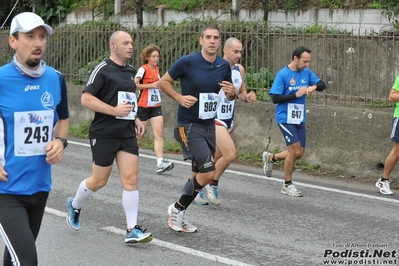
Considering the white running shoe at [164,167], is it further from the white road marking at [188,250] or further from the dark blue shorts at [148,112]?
the white road marking at [188,250]

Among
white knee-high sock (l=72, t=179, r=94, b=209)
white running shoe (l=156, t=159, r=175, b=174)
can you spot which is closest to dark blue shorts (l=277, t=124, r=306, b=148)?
white running shoe (l=156, t=159, r=175, b=174)

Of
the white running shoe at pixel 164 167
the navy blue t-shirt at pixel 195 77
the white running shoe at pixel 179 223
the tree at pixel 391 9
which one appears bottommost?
the white running shoe at pixel 164 167

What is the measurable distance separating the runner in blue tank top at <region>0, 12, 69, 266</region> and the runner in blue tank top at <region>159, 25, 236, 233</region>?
9.39 feet

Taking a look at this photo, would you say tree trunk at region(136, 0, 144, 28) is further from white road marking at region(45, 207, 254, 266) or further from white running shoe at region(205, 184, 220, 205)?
white road marking at region(45, 207, 254, 266)

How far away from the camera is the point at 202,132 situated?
26.7 feet

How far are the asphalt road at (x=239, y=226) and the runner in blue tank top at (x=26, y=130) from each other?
1.81 metres

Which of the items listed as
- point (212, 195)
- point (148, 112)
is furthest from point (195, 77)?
point (148, 112)

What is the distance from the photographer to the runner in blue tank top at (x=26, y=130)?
4934 mm

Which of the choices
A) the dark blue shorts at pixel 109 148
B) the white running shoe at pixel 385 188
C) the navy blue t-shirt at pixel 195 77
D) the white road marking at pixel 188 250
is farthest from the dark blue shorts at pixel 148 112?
the dark blue shorts at pixel 109 148

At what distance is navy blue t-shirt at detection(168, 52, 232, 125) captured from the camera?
812 cm

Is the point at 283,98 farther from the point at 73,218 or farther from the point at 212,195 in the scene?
the point at 73,218

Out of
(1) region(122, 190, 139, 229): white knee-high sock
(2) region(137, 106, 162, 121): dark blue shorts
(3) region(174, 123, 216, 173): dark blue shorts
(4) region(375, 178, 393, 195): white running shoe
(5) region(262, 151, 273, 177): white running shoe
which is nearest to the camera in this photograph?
(1) region(122, 190, 139, 229): white knee-high sock

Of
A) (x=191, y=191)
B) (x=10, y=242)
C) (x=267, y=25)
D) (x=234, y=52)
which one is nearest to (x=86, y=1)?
(x=267, y=25)

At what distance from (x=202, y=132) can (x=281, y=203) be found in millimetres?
1886
